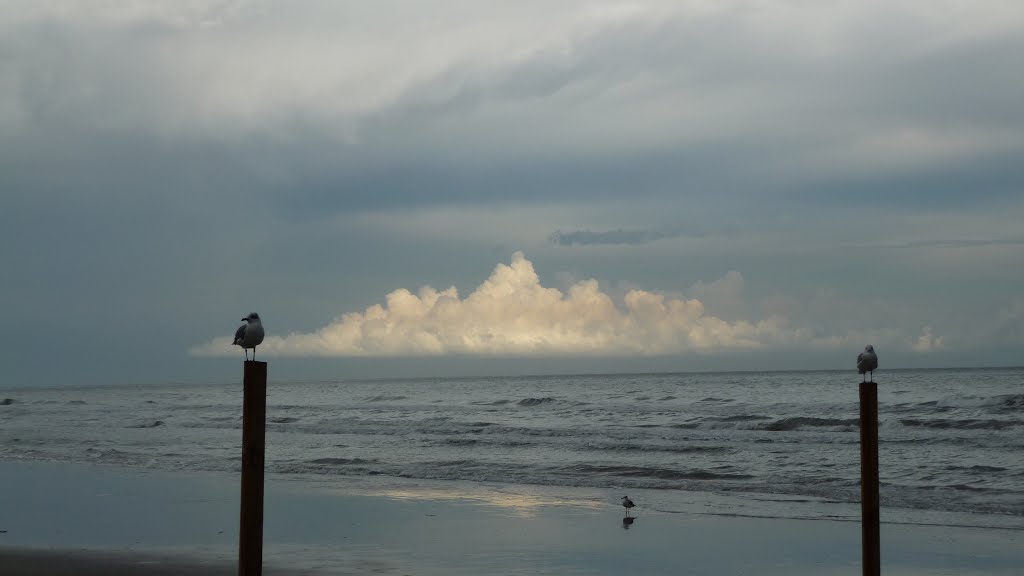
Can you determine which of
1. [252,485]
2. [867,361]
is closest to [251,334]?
[252,485]

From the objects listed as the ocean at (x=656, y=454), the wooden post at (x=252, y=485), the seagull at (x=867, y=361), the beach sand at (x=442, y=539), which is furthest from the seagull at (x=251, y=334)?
the ocean at (x=656, y=454)

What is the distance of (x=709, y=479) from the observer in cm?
2042

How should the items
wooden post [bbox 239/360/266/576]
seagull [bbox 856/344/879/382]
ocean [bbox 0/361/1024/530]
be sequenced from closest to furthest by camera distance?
wooden post [bbox 239/360/266/576], seagull [bbox 856/344/879/382], ocean [bbox 0/361/1024/530]

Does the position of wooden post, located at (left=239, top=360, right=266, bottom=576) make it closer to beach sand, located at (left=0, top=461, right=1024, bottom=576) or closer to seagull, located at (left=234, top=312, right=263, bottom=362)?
seagull, located at (left=234, top=312, right=263, bottom=362)

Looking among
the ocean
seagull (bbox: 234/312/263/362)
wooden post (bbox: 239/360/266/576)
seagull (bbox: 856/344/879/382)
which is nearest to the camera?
wooden post (bbox: 239/360/266/576)

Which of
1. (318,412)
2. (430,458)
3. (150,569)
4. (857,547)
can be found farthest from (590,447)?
(318,412)

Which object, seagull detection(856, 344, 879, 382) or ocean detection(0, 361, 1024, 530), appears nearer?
seagull detection(856, 344, 879, 382)

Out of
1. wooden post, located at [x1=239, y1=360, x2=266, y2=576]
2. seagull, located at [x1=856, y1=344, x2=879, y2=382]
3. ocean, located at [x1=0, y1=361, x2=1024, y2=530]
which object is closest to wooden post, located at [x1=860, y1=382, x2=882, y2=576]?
seagull, located at [x1=856, y1=344, x2=879, y2=382]

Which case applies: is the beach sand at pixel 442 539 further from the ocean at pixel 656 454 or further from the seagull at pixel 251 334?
the seagull at pixel 251 334

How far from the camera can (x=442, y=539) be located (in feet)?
43.5

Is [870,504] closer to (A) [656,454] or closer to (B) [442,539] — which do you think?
(B) [442,539]

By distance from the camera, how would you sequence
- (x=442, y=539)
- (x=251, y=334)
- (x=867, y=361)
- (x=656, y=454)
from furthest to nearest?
1. (x=656, y=454)
2. (x=442, y=539)
3. (x=867, y=361)
4. (x=251, y=334)

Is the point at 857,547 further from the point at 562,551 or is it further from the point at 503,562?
the point at 503,562

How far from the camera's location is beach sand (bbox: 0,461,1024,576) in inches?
454
